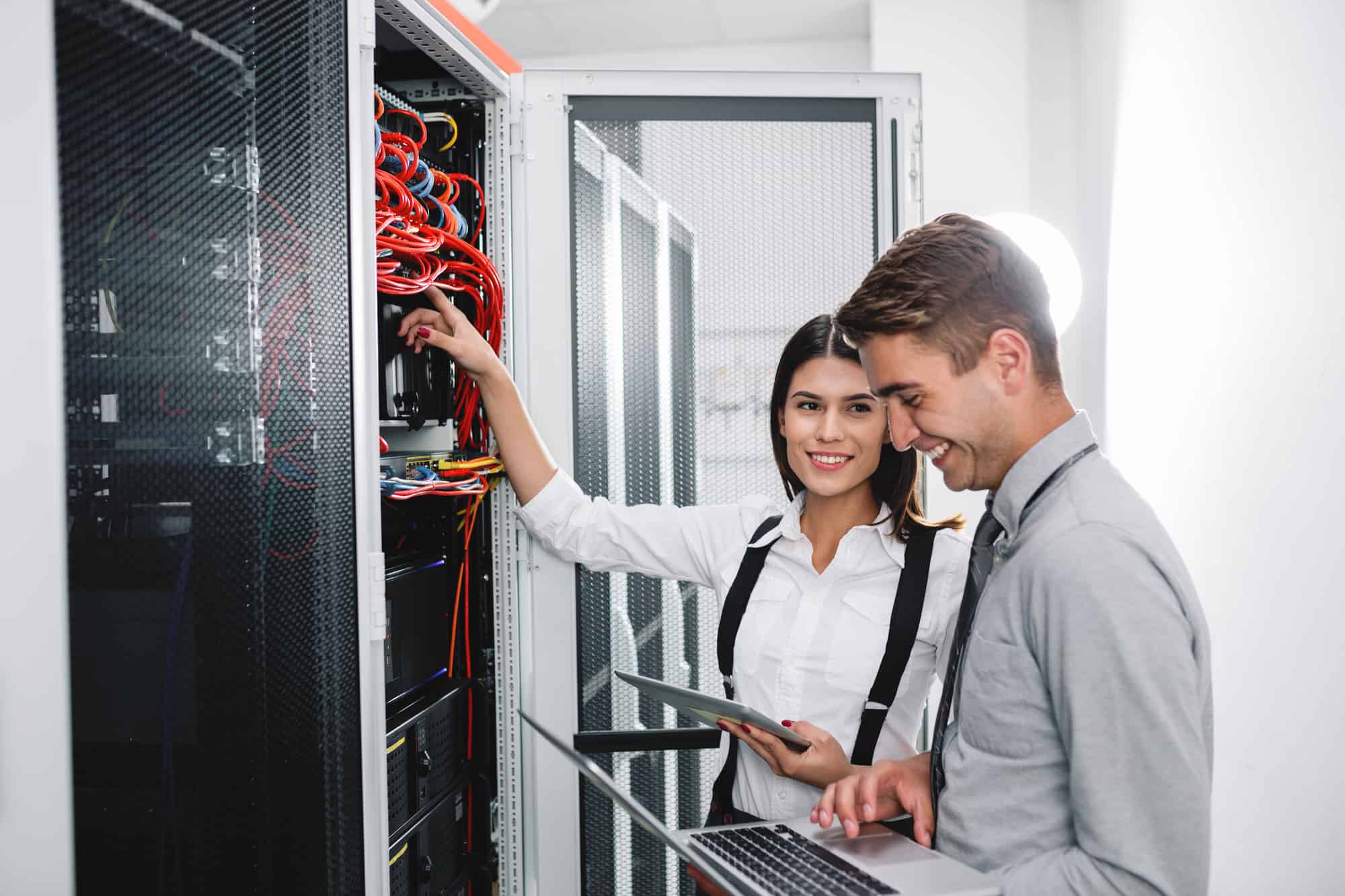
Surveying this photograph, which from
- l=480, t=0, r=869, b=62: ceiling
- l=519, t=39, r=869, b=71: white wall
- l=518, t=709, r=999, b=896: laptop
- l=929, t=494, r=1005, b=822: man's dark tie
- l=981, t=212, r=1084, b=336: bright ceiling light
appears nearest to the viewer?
l=518, t=709, r=999, b=896: laptop

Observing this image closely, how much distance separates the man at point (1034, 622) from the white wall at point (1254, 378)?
37.8 inches

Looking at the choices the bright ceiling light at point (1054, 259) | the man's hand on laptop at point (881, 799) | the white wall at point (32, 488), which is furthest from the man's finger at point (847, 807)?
the bright ceiling light at point (1054, 259)

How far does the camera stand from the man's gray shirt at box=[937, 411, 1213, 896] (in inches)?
32.5

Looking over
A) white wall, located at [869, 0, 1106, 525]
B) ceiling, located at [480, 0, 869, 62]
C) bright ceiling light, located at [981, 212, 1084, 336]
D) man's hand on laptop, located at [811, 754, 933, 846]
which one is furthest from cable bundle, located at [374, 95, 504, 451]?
ceiling, located at [480, 0, 869, 62]

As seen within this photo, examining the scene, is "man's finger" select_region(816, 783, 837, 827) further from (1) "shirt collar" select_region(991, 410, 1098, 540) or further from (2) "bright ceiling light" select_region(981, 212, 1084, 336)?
(2) "bright ceiling light" select_region(981, 212, 1084, 336)

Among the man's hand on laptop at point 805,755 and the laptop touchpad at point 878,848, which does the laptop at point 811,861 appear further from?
the man's hand on laptop at point 805,755

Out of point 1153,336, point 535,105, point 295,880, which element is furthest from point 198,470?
point 1153,336

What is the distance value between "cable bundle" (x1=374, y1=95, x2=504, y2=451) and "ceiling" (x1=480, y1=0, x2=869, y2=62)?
2.62 meters

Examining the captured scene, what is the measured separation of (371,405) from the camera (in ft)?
3.67

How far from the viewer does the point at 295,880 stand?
1.04m

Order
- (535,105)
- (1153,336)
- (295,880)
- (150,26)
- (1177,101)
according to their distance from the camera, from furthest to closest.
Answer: (1153,336) < (1177,101) < (535,105) < (295,880) < (150,26)

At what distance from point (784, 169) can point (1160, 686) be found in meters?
1.13

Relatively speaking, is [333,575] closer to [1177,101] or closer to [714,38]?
[1177,101]

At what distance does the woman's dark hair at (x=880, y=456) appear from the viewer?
1.48 metres
